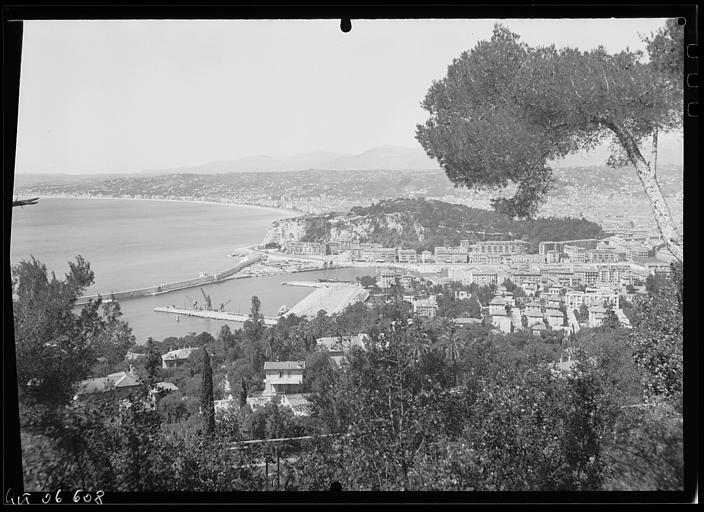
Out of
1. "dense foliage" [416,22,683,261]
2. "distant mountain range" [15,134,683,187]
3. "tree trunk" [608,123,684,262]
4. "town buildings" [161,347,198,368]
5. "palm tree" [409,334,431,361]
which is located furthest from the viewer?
"distant mountain range" [15,134,683,187]

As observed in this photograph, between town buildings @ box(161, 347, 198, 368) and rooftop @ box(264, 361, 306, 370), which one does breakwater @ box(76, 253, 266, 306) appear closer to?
town buildings @ box(161, 347, 198, 368)

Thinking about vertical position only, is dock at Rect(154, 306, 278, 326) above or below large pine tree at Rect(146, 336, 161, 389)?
above

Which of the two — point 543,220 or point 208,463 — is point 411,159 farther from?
point 208,463

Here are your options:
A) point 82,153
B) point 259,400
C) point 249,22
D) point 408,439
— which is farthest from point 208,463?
point 249,22

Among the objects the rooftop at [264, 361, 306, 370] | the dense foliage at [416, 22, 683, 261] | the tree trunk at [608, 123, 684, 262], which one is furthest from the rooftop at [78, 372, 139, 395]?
the tree trunk at [608, 123, 684, 262]

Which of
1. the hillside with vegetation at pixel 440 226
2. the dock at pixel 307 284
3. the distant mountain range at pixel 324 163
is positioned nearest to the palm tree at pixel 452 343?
the hillside with vegetation at pixel 440 226

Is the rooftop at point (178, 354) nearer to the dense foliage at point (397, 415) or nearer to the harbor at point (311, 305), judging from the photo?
the dense foliage at point (397, 415)
